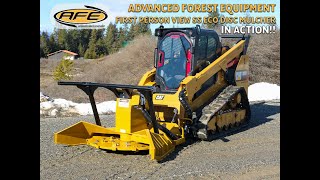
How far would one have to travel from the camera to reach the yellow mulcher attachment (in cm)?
691

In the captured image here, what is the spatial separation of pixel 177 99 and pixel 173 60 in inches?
47.6

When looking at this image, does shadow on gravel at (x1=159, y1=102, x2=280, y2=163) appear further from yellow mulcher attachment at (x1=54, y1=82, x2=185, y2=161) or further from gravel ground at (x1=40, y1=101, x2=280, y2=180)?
yellow mulcher attachment at (x1=54, y1=82, x2=185, y2=161)

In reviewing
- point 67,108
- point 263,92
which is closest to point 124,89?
point 67,108

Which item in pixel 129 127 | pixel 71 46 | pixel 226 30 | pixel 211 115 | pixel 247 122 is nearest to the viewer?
pixel 129 127

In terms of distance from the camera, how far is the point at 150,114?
22.8 ft

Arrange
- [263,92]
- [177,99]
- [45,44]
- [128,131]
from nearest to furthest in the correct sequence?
[128,131], [177,99], [263,92], [45,44]

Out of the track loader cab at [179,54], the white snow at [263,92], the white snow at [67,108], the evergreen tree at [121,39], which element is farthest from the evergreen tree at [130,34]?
the track loader cab at [179,54]

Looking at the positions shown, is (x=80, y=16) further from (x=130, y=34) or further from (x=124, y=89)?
(x=130, y=34)

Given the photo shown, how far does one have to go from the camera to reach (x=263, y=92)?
18734 mm

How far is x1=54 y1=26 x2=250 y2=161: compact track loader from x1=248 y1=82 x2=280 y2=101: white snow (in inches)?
296

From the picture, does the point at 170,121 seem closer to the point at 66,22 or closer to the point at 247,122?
the point at 247,122

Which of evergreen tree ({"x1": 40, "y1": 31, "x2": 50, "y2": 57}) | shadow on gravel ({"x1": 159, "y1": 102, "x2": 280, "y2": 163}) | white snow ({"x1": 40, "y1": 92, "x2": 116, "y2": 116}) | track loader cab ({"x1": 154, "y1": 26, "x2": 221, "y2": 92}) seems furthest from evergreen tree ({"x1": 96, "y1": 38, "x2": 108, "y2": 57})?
track loader cab ({"x1": 154, "y1": 26, "x2": 221, "y2": 92})
